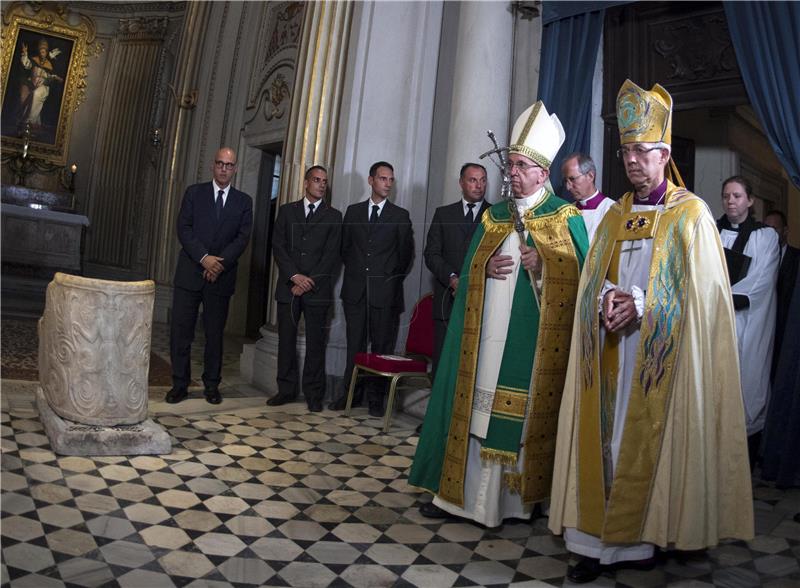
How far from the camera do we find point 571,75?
16.1 feet

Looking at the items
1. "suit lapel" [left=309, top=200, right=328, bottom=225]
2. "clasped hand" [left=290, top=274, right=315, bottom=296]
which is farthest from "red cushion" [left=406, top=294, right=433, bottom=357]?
"suit lapel" [left=309, top=200, right=328, bottom=225]

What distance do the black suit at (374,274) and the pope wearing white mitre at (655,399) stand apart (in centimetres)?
240

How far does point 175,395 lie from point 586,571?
3.24 meters

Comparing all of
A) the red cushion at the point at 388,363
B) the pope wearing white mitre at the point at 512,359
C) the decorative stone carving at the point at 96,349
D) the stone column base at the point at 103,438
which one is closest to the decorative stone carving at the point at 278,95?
the red cushion at the point at 388,363

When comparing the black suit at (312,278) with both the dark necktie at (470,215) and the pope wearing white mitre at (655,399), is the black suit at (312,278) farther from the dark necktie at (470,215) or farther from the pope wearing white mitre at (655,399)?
the pope wearing white mitre at (655,399)

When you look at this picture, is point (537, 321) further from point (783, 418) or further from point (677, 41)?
point (677, 41)

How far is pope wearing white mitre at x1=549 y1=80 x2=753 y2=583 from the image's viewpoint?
2426mm

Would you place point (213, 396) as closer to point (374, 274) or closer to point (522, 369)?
point (374, 274)

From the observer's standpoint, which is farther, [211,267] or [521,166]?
[211,267]

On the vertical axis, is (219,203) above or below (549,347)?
above

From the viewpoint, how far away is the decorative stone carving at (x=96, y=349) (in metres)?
3.56

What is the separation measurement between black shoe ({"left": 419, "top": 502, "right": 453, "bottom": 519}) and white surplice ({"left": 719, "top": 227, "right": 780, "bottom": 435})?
1.99m

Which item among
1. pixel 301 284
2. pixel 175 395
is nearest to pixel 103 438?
pixel 175 395

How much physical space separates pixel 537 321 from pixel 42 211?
8.17 m
